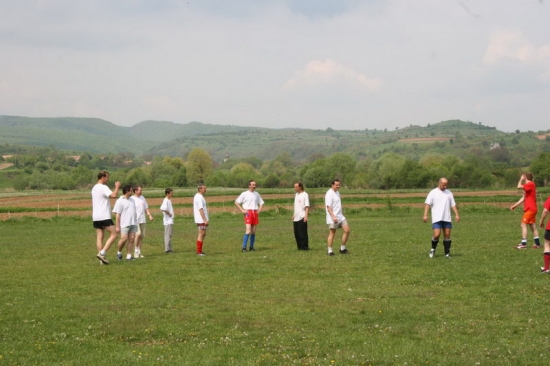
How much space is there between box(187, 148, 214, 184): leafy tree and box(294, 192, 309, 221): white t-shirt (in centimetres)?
10366

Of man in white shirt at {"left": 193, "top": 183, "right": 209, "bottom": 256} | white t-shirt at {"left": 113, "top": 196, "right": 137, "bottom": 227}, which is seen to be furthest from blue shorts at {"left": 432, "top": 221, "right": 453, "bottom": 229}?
white t-shirt at {"left": 113, "top": 196, "right": 137, "bottom": 227}

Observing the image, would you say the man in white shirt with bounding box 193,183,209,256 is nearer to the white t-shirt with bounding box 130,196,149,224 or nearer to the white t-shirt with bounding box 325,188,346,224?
the white t-shirt with bounding box 130,196,149,224

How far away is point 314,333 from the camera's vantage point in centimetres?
1033

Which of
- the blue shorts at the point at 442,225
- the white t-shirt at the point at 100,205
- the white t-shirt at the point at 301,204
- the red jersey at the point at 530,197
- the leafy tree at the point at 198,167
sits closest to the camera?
the white t-shirt at the point at 100,205

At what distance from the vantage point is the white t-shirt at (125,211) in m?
20.2

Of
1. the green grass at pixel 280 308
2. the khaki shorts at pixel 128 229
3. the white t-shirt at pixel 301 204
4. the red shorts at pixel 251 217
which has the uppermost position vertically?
the white t-shirt at pixel 301 204

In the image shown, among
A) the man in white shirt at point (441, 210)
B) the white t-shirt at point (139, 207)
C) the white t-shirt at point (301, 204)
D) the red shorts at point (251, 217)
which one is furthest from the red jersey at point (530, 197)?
the white t-shirt at point (139, 207)

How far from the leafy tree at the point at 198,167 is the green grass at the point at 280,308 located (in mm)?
107285

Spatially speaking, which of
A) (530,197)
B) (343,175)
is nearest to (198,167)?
(343,175)

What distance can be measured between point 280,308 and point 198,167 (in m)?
123

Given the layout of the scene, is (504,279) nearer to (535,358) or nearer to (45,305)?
(535,358)

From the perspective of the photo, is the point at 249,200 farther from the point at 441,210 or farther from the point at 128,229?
the point at 441,210

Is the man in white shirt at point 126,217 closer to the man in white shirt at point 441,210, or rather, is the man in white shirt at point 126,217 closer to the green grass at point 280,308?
the green grass at point 280,308

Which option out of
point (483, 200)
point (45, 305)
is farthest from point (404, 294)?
point (483, 200)
